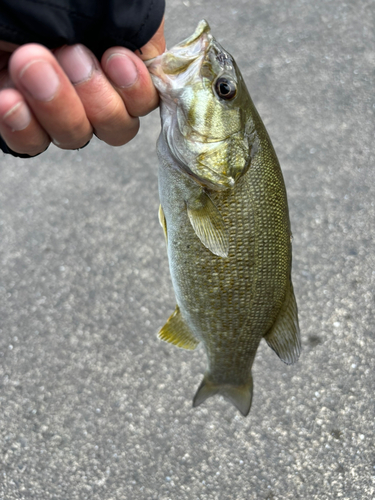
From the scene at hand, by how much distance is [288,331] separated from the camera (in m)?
1.48

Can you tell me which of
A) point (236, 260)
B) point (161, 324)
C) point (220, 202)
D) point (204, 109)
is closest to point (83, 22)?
point (204, 109)

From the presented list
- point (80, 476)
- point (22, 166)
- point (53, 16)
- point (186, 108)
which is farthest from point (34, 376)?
point (53, 16)

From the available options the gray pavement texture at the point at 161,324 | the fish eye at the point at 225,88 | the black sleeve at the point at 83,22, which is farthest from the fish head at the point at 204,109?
the gray pavement texture at the point at 161,324

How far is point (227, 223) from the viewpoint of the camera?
130 cm

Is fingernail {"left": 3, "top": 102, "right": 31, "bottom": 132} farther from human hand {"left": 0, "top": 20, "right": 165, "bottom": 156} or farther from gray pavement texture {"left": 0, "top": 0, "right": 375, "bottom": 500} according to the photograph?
gray pavement texture {"left": 0, "top": 0, "right": 375, "bottom": 500}

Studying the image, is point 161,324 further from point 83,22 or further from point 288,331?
point 83,22

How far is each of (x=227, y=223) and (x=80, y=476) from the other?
1531 millimetres

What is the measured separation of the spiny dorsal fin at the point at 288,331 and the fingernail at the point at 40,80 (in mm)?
915

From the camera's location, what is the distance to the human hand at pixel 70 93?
37.6 inches

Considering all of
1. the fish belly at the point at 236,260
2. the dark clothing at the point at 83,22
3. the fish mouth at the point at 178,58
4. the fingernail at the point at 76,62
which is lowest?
the fish belly at the point at 236,260

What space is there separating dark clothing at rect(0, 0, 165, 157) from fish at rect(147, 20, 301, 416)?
0.38ft

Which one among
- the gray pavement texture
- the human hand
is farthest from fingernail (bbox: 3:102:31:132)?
the gray pavement texture

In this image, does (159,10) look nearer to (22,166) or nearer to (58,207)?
(58,207)

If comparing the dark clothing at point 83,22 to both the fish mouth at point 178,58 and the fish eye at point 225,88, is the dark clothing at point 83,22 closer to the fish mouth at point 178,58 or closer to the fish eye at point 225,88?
the fish mouth at point 178,58
